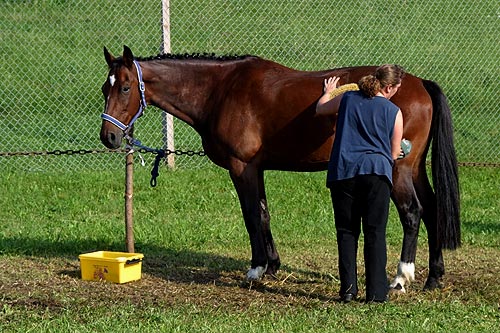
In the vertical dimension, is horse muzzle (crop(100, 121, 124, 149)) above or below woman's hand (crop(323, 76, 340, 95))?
below

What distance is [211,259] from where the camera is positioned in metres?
Result: 8.85

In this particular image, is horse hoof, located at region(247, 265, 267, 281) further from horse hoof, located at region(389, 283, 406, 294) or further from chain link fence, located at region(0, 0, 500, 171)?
chain link fence, located at region(0, 0, 500, 171)

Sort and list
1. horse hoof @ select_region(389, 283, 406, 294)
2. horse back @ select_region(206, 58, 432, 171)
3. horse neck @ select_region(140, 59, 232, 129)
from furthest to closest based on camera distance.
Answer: horse neck @ select_region(140, 59, 232, 129), horse back @ select_region(206, 58, 432, 171), horse hoof @ select_region(389, 283, 406, 294)

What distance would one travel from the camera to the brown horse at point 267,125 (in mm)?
7508

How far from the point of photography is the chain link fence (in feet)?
46.6

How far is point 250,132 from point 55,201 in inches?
159

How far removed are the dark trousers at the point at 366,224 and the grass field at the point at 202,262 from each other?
0.20m

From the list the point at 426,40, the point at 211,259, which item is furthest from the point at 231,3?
the point at 211,259

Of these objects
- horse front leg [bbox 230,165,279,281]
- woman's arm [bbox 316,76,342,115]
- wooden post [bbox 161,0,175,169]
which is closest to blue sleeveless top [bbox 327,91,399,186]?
woman's arm [bbox 316,76,342,115]

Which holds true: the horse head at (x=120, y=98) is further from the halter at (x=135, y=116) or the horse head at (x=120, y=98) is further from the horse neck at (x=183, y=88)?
the horse neck at (x=183, y=88)

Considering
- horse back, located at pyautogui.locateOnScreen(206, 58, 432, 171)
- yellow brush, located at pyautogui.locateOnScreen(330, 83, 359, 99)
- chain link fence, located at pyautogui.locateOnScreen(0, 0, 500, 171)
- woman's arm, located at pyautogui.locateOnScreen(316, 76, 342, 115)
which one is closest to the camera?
woman's arm, located at pyautogui.locateOnScreen(316, 76, 342, 115)

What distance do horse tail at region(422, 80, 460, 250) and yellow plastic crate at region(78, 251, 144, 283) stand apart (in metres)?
2.46

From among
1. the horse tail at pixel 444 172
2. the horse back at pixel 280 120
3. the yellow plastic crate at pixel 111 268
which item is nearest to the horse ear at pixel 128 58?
the horse back at pixel 280 120

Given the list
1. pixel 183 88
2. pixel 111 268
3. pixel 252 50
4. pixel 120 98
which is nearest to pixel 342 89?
pixel 183 88
